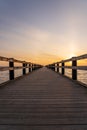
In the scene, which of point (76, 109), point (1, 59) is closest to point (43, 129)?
point (76, 109)

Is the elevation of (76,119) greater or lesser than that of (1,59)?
lesser

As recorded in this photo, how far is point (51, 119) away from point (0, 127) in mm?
864

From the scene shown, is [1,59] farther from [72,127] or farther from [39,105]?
[72,127]

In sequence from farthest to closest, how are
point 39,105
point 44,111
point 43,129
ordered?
point 39,105
point 44,111
point 43,129

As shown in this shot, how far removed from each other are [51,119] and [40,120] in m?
0.19

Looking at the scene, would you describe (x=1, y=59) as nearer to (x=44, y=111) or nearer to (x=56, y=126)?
(x=44, y=111)

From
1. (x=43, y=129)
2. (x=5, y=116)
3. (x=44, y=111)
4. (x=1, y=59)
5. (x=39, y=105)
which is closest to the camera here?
(x=43, y=129)

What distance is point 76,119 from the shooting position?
386 centimetres

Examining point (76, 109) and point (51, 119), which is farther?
point (76, 109)

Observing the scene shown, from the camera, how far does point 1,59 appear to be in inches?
344

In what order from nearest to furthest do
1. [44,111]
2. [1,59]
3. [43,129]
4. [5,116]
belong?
[43,129]
[5,116]
[44,111]
[1,59]

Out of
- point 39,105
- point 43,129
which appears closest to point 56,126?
point 43,129

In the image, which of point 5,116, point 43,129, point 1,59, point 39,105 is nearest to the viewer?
point 43,129

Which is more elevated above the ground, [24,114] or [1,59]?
[1,59]
